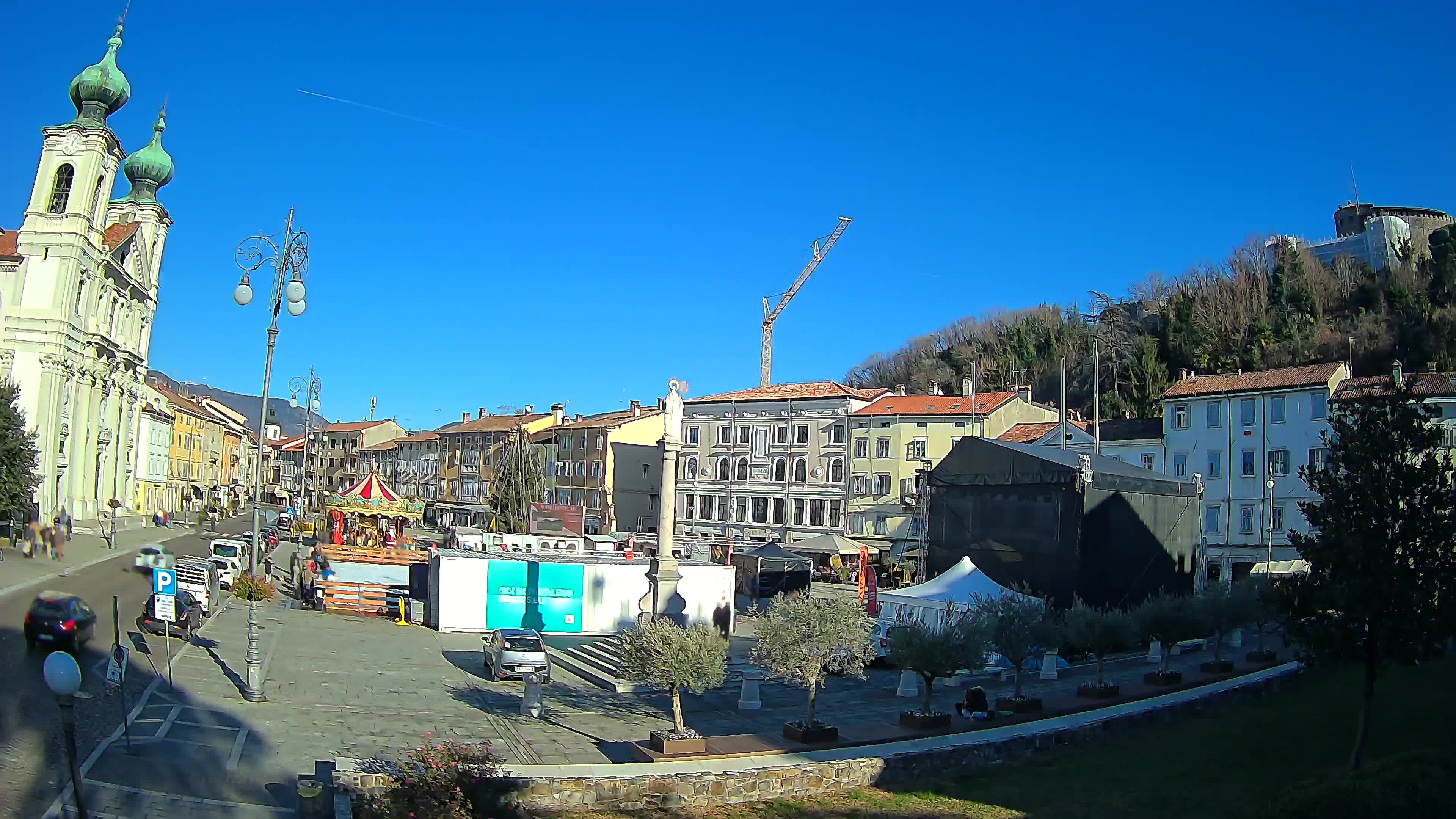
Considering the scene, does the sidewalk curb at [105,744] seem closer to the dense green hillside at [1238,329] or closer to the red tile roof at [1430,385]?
the red tile roof at [1430,385]

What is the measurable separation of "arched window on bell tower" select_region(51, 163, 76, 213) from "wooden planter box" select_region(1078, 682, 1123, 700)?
57.3 meters

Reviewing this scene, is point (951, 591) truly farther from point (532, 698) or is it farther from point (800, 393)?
point (800, 393)

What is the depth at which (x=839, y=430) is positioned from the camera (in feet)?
215

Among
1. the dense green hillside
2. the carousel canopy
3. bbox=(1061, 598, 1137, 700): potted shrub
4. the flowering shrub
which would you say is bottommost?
the flowering shrub

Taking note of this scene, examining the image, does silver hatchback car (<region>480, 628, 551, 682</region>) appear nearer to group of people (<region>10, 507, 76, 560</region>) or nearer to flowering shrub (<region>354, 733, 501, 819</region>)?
flowering shrub (<region>354, 733, 501, 819</region>)

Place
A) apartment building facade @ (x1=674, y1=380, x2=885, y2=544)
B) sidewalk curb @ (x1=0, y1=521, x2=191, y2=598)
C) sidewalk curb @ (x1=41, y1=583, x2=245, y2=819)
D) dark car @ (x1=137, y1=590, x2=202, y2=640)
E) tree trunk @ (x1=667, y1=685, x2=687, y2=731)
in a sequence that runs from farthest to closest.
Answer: apartment building facade @ (x1=674, y1=380, x2=885, y2=544) → sidewalk curb @ (x1=0, y1=521, x2=191, y2=598) → dark car @ (x1=137, y1=590, x2=202, y2=640) → tree trunk @ (x1=667, y1=685, x2=687, y2=731) → sidewalk curb @ (x1=41, y1=583, x2=245, y2=819)

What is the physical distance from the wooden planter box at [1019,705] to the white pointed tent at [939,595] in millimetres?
6897

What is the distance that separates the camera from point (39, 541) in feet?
121

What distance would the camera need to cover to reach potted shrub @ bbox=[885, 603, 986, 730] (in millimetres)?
18219

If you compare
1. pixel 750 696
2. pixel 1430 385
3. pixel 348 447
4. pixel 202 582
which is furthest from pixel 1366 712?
pixel 348 447

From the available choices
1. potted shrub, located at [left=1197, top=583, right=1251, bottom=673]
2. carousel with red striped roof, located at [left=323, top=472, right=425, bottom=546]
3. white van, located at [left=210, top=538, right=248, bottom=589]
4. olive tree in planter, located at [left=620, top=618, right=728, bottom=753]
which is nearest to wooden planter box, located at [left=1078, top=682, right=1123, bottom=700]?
potted shrub, located at [left=1197, top=583, right=1251, bottom=673]

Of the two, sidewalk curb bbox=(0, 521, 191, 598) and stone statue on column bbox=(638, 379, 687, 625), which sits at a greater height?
stone statue on column bbox=(638, 379, 687, 625)

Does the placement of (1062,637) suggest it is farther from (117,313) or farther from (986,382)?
(986,382)

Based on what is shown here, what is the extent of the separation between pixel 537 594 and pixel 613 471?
44130 mm
